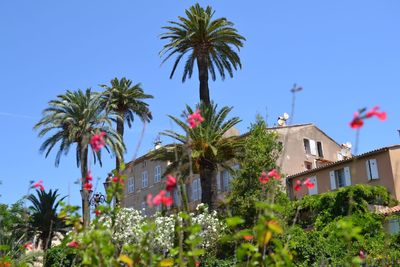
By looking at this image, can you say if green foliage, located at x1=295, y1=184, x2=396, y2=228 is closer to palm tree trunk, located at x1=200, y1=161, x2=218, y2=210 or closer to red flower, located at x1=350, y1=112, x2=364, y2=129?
palm tree trunk, located at x1=200, y1=161, x2=218, y2=210

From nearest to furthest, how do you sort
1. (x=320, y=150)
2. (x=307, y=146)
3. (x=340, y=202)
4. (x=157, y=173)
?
(x=340, y=202) < (x=307, y=146) < (x=320, y=150) < (x=157, y=173)

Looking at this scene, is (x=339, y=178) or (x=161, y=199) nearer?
(x=161, y=199)

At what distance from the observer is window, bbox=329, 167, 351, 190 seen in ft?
128

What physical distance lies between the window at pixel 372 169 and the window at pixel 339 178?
1788 millimetres

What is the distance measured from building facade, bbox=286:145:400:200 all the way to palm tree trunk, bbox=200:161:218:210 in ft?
19.0

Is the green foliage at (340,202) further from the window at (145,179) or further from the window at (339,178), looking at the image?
the window at (145,179)

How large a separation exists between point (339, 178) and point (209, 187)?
13.3 metres

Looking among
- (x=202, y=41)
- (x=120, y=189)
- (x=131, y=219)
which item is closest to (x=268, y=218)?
(x=120, y=189)

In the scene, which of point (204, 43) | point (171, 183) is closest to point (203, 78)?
point (204, 43)

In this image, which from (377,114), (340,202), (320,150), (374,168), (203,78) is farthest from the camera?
(320,150)

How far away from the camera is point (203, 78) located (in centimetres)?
3250

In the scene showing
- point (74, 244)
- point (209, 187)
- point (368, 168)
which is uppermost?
point (368, 168)

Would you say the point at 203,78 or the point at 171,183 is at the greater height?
the point at 203,78

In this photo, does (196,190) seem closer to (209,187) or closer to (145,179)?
(145,179)
